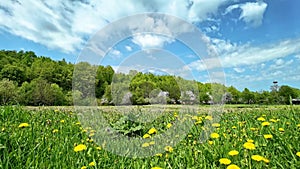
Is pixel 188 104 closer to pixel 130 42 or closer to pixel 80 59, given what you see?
pixel 130 42

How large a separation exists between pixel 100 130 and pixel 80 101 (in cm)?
129

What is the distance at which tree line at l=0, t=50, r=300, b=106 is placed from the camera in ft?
16.9

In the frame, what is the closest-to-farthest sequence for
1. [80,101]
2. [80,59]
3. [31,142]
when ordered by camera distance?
[31,142]
[80,59]
[80,101]

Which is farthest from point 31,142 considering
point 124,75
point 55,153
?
point 124,75

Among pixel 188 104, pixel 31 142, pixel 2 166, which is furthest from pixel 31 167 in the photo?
Result: pixel 188 104

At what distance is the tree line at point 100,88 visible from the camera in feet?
16.9

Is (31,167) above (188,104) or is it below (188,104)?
below

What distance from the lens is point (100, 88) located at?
5.76 meters

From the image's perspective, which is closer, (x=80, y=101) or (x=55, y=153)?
(x=55, y=153)

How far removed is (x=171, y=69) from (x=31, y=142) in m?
3.06

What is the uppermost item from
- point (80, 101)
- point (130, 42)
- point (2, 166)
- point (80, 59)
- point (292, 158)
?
point (130, 42)

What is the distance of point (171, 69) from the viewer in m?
5.39

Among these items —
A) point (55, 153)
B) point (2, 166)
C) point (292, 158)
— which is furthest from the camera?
point (55, 153)

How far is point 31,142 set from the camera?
3.17 meters
